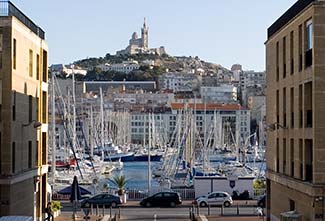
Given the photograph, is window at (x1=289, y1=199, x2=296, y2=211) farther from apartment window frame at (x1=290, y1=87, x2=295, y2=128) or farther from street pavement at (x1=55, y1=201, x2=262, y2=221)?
street pavement at (x1=55, y1=201, x2=262, y2=221)

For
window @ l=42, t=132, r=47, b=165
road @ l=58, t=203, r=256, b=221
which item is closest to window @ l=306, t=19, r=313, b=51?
window @ l=42, t=132, r=47, b=165

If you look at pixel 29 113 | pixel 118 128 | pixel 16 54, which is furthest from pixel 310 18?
pixel 118 128

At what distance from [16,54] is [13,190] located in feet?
20.0

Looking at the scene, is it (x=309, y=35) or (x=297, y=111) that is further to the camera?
(x=297, y=111)

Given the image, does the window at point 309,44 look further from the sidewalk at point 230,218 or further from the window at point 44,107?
the window at point 44,107

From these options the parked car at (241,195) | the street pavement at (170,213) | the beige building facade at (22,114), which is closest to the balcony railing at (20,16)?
the beige building facade at (22,114)

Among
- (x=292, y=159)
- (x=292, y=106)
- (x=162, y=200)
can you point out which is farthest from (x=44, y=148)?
(x=292, y=106)

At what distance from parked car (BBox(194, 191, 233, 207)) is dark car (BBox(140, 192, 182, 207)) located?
1.76m

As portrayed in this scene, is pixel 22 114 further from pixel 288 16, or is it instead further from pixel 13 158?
pixel 288 16

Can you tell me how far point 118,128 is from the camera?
18238 cm

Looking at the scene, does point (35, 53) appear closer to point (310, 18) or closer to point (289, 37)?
point (289, 37)

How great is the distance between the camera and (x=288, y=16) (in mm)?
36812

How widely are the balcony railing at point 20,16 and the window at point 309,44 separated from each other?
13.0m

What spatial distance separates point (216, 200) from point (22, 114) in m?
22.9
